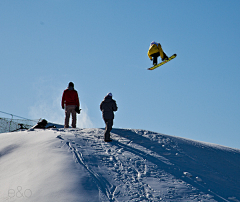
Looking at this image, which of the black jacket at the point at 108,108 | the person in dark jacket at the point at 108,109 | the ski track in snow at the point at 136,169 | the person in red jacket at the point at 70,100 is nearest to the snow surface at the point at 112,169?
the ski track in snow at the point at 136,169

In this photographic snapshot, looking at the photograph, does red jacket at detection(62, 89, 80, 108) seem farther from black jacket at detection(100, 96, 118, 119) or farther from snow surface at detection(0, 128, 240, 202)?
black jacket at detection(100, 96, 118, 119)

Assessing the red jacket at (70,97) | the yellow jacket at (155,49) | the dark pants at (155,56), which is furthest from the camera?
the dark pants at (155,56)

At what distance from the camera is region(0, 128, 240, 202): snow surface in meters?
6.36

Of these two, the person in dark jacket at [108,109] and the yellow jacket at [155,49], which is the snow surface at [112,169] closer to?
the person in dark jacket at [108,109]

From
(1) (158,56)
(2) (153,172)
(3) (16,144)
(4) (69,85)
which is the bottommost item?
(2) (153,172)

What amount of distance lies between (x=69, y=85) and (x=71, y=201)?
7.67 meters

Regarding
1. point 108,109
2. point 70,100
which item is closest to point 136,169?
point 108,109

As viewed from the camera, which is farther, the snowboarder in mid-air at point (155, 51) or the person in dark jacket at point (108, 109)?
the snowboarder in mid-air at point (155, 51)

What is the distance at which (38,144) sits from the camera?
9328 millimetres

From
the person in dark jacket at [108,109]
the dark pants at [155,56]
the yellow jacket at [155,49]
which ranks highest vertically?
the yellow jacket at [155,49]

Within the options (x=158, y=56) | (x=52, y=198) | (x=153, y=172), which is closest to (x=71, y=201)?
(x=52, y=198)

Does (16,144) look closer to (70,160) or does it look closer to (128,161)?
(70,160)

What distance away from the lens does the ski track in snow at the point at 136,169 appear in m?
6.45

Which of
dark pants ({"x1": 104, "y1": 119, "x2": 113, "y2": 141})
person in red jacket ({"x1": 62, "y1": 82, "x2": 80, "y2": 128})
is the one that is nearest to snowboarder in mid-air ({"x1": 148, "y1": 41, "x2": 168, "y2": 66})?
person in red jacket ({"x1": 62, "y1": 82, "x2": 80, "y2": 128})
